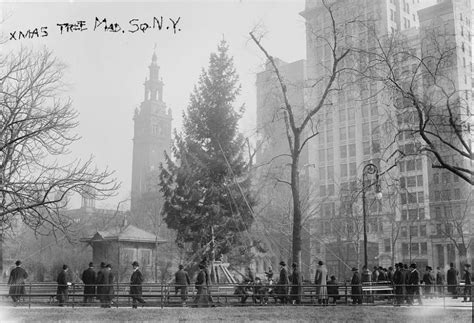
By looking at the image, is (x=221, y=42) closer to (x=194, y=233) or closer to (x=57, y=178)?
(x=194, y=233)

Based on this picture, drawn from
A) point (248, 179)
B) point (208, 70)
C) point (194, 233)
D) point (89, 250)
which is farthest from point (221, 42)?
point (89, 250)

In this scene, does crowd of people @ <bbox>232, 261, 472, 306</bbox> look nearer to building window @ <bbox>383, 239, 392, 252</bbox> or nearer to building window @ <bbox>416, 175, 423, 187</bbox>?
building window @ <bbox>383, 239, 392, 252</bbox>

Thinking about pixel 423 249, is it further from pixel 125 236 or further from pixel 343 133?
pixel 125 236

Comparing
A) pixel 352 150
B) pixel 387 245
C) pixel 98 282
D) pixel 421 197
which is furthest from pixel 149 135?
pixel 98 282

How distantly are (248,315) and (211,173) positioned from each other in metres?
20.9

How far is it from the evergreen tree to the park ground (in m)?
17.7

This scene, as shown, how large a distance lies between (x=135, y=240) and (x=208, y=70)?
14.8 m

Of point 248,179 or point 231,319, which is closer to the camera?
point 231,319

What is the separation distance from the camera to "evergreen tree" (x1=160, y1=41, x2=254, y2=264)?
118 ft

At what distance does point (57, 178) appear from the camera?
690 inches

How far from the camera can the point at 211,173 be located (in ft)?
123

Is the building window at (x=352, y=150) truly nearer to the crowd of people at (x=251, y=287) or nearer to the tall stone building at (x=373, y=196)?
the tall stone building at (x=373, y=196)

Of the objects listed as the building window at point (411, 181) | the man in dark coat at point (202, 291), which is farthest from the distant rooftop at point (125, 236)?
the building window at point (411, 181)

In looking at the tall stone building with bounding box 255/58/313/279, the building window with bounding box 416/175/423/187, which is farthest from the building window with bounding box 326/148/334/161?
the building window with bounding box 416/175/423/187
